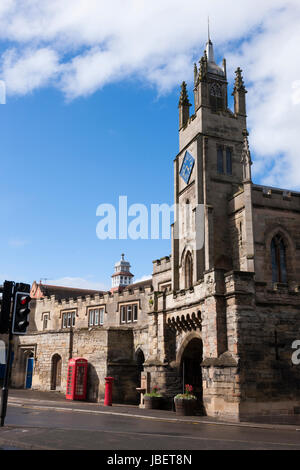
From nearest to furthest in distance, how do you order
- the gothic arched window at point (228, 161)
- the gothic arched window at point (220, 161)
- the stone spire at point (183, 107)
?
the gothic arched window at point (220, 161), the gothic arched window at point (228, 161), the stone spire at point (183, 107)

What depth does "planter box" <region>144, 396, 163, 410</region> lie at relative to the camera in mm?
21953

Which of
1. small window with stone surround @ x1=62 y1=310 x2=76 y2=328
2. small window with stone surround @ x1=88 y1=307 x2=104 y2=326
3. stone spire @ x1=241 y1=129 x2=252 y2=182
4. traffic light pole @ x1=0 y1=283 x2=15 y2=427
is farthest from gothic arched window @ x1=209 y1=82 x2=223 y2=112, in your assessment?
small window with stone surround @ x1=62 y1=310 x2=76 y2=328

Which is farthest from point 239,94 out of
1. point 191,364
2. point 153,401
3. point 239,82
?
point 153,401

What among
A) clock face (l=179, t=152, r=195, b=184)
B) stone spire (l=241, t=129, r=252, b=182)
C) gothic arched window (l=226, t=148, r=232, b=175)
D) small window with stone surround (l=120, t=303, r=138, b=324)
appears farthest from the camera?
small window with stone surround (l=120, t=303, r=138, b=324)

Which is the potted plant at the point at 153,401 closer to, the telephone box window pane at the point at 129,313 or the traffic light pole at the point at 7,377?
the traffic light pole at the point at 7,377

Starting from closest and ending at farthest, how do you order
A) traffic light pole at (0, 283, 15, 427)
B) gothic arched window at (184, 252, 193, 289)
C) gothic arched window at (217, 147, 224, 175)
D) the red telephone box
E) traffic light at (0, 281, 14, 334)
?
1. traffic light pole at (0, 283, 15, 427)
2. traffic light at (0, 281, 14, 334)
3. the red telephone box
4. gothic arched window at (184, 252, 193, 289)
5. gothic arched window at (217, 147, 224, 175)

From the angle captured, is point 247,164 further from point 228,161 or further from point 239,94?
point 239,94

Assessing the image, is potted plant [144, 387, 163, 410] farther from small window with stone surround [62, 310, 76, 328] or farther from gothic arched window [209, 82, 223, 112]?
small window with stone surround [62, 310, 76, 328]

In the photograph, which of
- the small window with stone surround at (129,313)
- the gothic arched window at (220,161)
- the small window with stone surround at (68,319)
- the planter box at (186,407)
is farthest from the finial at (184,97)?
the planter box at (186,407)

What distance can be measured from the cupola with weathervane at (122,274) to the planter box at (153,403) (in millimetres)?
71249

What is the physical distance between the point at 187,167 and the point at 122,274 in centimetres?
6836

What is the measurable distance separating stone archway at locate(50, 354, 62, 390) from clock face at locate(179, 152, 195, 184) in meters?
16.2

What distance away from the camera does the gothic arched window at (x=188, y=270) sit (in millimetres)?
29688

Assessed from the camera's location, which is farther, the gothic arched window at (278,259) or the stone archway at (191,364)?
the gothic arched window at (278,259)
